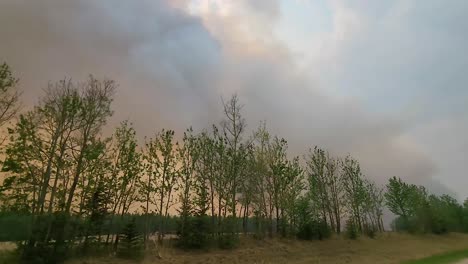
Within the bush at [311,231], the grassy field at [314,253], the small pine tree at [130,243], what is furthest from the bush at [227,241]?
the bush at [311,231]

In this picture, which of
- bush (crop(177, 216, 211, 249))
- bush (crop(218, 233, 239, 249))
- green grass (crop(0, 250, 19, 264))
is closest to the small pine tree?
bush (crop(177, 216, 211, 249))

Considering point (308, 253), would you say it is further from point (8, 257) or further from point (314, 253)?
point (8, 257)

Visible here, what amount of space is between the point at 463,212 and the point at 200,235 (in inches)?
3092

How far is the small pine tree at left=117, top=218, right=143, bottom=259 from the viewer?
29734 millimetres

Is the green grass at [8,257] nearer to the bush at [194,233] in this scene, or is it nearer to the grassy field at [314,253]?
the grassy field at [314,253]

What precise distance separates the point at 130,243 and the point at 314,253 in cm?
1991

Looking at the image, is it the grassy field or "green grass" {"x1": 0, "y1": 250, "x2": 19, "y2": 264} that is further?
the grassy field

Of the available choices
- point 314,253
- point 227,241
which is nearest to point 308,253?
point 314,253

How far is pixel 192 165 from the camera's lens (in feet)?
129

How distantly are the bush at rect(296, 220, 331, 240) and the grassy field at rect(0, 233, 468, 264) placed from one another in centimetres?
106

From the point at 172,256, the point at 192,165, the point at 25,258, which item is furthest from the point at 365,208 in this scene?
the point at 25,258

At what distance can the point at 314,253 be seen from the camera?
37906 millimetres

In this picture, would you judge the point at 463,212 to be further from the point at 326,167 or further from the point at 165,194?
the point at 165,194

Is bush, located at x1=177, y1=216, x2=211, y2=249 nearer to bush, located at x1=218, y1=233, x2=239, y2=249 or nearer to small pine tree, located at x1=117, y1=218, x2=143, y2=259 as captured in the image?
bush, located at x1=218, y1=233, x2=239, y2=249
